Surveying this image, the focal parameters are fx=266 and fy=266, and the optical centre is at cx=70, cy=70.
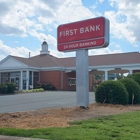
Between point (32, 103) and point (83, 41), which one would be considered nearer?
point (83, 41)

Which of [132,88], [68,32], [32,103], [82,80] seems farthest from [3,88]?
[82,80]

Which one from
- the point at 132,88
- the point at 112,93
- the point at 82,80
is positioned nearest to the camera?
the point at 82,80

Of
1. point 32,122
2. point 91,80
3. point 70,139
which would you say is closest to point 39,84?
point 91,80

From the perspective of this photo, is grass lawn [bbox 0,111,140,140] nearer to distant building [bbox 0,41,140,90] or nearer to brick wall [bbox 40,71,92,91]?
distant building [bbox 0,41,140,90]

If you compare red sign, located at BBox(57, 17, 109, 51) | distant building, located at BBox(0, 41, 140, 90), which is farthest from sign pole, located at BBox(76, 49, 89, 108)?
distant building, located at BBox(0, 41, 140, 90)

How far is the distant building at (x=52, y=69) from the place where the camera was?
3984 cm

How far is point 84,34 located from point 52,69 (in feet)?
94.5

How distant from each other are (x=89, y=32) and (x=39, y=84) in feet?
93.7

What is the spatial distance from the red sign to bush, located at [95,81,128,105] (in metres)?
3.38

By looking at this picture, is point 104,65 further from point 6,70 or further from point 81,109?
point 81,109

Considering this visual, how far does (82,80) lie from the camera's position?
546 inches

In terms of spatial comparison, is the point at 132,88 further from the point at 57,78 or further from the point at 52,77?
the point at 52,77

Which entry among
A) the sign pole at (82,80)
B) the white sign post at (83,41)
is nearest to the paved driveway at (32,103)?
the sign pole at (82,80)

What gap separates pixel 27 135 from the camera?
716cm
